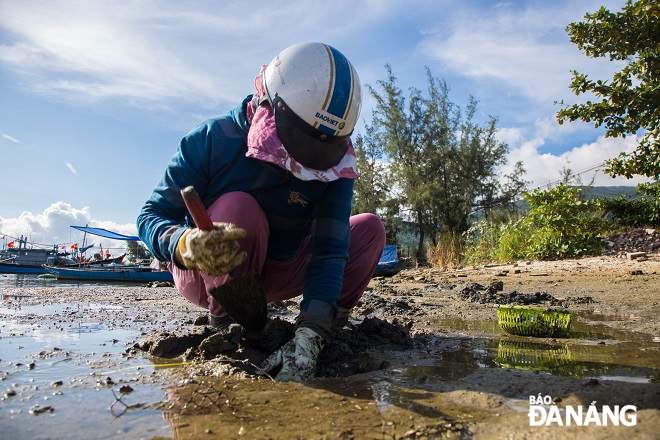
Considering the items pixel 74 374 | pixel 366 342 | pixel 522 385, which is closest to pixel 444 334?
pixel 366 342

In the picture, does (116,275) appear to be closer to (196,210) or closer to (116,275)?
(116,275)

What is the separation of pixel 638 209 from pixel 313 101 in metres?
10.3

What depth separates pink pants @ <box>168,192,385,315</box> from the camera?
86.8 inches

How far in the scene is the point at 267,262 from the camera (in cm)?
263

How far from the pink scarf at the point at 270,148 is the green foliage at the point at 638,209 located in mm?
9384

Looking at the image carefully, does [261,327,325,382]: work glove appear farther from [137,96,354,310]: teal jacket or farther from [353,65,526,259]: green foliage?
[353,65,526,259]: green foliage

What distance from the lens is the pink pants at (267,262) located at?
7.23 feet

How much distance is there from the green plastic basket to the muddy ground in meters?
0.06

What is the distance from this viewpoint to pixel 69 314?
3.81 meters

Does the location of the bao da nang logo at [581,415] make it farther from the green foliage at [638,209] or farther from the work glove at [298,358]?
the green foliage at [638,209]

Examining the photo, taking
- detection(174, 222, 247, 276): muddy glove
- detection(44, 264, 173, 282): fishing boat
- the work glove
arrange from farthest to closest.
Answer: detection(44, 264, 173, 282): fishing boat < the work glove < detection(174, 222, 247, 276): muddy glove

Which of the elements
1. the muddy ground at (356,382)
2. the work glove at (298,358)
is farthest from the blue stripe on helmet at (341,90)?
the muddy ground at (356,382)

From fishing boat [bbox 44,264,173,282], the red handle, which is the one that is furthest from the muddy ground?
fishing boat [bbox 44,264,173,282]

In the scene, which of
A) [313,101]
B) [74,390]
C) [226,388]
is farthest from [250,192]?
[74,390]
